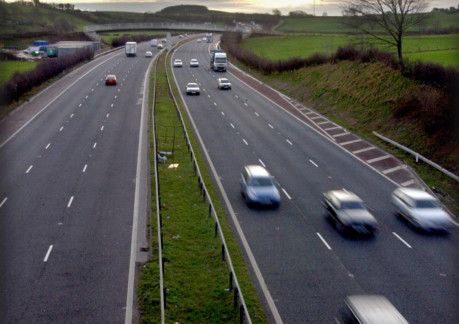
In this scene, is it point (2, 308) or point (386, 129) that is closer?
point (2, 308)

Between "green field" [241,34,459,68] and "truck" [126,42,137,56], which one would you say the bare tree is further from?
"truck" [126,42,137,56]

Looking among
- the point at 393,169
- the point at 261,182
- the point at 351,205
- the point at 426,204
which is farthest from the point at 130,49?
the point at 426,204

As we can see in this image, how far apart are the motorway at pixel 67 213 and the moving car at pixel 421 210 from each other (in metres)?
12.1

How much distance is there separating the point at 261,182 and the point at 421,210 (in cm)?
746

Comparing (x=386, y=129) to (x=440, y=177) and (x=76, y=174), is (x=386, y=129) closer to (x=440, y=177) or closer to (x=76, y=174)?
(x=440, y=177)

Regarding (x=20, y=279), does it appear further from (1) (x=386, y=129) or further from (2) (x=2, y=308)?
(1) (x=386, y=129)

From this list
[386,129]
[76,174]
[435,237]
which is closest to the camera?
[435,237]

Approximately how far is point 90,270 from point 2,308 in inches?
133

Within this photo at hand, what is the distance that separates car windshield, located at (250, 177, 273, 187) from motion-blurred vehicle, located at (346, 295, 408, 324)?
1201cm

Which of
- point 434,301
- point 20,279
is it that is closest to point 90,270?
point 20,279

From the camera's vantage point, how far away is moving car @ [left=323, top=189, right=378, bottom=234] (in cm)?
2406

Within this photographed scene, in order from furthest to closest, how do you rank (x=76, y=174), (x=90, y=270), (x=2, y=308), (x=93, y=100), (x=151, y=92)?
(x=151, y=92) → (x=93, y=100) → (x=76, y=174) → (x=90, y=270) → (x=2, y=308)

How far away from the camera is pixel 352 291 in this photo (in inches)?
750

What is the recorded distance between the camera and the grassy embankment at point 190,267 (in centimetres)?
1733
